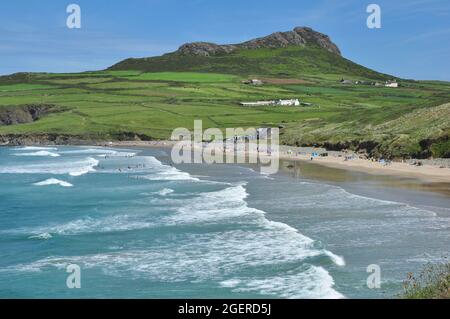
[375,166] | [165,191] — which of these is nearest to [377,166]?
[375,166]

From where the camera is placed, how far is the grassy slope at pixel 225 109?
77312 millimetres

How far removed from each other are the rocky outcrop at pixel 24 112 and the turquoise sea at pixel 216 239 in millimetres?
91219

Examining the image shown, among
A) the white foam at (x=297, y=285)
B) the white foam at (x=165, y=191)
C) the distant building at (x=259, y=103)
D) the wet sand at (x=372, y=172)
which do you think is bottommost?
the white foam at (x=297, y=285)

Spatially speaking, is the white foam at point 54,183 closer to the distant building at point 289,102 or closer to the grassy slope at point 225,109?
the grassy slope at point 225,109

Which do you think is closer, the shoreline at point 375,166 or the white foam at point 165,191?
the white foam at point 165,191

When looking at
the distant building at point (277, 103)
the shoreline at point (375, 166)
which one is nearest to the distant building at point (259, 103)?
the distant building at point (277, 103)

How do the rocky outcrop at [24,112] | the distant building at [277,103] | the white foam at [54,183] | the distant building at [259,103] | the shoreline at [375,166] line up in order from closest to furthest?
the shoreline at [375,166], the white foam at [54,183], the rocky outcrop at [24,112], the distant building at [259,103], the distant building at [277,103]

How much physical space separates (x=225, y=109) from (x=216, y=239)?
106m

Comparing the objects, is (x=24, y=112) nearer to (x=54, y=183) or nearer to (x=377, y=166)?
(x=54, y=183)

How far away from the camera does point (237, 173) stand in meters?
59.1

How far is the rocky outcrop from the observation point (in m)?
134

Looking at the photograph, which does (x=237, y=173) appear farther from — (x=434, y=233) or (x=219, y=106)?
(x=219, y=106)

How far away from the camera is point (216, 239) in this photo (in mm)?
26266

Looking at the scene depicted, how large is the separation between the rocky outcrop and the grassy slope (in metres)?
3.01
